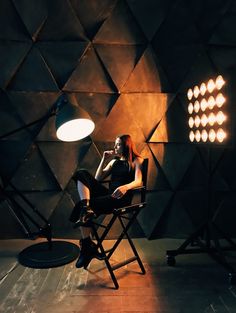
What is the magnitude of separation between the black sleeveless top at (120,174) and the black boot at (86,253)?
56cm

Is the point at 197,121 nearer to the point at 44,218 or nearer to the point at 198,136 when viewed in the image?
the point at 198,136

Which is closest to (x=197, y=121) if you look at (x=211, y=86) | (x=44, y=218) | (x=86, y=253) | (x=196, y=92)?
(x=196, y=92)

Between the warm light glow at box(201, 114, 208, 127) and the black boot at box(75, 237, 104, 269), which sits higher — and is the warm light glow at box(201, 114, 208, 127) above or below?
above

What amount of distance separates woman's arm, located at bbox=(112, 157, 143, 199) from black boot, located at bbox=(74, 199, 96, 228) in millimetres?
238

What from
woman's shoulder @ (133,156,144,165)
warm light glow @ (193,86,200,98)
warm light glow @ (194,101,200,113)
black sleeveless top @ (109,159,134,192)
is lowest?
black sleeveless top @ (109,159,134,192)

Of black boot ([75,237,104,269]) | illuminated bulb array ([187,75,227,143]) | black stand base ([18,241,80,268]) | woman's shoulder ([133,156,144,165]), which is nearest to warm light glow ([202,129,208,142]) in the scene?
illuminated bulb array ([187,75,227,143])

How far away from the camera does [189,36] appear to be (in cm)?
346

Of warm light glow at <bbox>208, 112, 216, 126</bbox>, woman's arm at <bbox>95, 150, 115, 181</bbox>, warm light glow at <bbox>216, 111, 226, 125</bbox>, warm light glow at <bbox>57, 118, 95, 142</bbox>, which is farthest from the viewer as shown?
woman's arm at <bbox>95, 150, 115, 181</bbox>

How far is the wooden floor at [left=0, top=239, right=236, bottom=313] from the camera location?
214 cm

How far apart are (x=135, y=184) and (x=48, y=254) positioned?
1095mm

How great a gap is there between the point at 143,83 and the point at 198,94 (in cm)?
83

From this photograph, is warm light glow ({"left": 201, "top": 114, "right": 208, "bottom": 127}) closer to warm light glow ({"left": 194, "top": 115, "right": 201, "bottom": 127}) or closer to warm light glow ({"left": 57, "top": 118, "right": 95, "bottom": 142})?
warm light glow ({"left": 194, "top": 115, "right": 201, "bottom": 127})

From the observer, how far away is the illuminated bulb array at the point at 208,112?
8.05 ft

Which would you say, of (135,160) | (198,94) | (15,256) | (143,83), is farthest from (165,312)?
(143,83)
